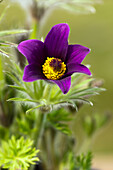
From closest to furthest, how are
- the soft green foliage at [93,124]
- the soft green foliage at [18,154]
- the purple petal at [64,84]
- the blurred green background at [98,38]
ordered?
the purple petal at [64,84] < the soft green foliage at [18,154] < the soft green foliage at [93,124] < the blurred green background at [98,38]

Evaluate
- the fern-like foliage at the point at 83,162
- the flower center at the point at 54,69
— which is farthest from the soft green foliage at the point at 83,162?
the flower center at the point at 54,69

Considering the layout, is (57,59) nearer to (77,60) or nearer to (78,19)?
(77,60)

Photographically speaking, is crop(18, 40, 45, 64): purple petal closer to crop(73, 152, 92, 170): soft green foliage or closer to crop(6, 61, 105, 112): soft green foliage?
crop(6, 61, 105, 112): soft green foliage

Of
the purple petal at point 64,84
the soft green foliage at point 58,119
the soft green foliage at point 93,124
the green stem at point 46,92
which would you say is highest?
the purple petal at point 64,84

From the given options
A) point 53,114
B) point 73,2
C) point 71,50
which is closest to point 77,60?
point 71,50

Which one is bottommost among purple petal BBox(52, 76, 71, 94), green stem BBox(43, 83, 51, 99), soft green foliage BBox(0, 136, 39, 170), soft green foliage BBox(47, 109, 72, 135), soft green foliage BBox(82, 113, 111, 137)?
soft green foliage BBox(82, 113, 111, 137)

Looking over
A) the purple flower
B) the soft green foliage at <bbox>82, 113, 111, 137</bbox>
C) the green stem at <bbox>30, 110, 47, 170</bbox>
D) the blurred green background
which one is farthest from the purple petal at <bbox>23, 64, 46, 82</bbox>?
the blurred green background

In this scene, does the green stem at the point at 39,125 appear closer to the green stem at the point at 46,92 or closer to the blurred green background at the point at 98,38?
the green stem at the point at 46,92

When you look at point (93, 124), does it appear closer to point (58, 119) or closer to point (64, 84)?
point (58, 119)
